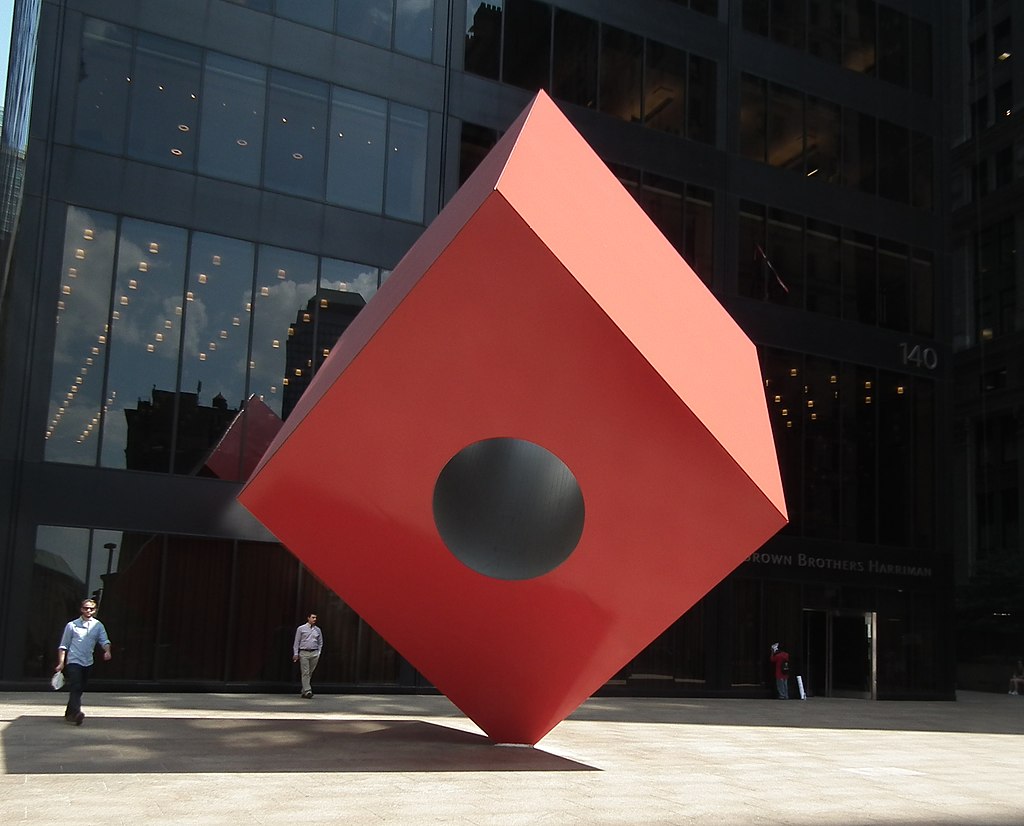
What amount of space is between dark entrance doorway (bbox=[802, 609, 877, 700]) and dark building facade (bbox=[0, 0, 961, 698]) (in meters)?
0.07

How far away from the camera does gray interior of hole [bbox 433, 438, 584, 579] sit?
1000 centimetres

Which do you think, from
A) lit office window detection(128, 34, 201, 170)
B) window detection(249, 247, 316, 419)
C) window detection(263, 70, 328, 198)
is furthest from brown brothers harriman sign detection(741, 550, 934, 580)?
lit office window detection(128, 34, 201, 170)

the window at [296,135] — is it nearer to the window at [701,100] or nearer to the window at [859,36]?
the window at [701,100]

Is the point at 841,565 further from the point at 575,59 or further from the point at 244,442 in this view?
the point at 244,442

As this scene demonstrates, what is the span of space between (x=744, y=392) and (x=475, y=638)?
11.1 feet

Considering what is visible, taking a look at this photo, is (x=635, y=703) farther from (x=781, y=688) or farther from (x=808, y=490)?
(x=808, y=490)

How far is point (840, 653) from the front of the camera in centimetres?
2833

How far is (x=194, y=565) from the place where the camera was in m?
19.8

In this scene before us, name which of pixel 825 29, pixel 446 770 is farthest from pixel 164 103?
pixel 825 29

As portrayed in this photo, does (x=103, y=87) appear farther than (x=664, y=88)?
No

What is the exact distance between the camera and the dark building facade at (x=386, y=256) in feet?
63.0

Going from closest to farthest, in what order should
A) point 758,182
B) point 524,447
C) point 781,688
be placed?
point 524,447, point 781,688, point 758,182

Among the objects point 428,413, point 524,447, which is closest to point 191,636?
point 524,447

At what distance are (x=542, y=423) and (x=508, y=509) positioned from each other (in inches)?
92.4
